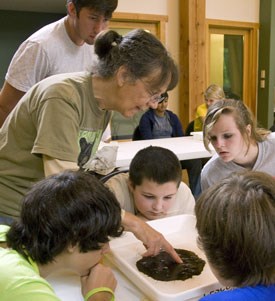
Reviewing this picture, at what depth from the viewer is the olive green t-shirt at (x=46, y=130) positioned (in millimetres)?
1037

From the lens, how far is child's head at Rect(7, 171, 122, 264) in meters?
0.80

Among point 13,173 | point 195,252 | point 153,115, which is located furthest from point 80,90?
point 153,115

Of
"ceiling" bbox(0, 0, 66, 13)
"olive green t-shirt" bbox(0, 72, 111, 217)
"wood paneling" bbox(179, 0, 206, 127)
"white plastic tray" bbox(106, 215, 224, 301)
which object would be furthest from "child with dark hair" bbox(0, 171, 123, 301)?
"wood paneling" bbox(179, 0, 206, 127)

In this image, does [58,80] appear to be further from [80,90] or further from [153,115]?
[153,115]

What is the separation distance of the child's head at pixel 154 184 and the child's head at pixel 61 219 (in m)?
0.64

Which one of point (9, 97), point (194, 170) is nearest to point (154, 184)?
point (9, 97)

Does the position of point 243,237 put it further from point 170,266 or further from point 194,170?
point 194,170

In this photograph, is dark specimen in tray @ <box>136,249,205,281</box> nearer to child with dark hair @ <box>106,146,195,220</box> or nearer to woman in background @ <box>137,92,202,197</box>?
child with dark hair @ <box>106,146,195,220</box>

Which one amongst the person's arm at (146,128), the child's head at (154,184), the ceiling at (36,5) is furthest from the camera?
the ceiling at (36,5)

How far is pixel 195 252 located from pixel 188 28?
4226 mm

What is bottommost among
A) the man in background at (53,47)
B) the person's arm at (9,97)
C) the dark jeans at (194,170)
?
the dark jeans at (194,170)

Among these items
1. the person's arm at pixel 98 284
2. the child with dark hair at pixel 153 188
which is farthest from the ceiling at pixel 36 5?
the person's arm at pixel 98 284

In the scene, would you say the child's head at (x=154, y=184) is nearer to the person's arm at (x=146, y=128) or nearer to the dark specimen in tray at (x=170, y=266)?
the dark specimen in tray at (x=170, y=266)

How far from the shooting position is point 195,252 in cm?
109
